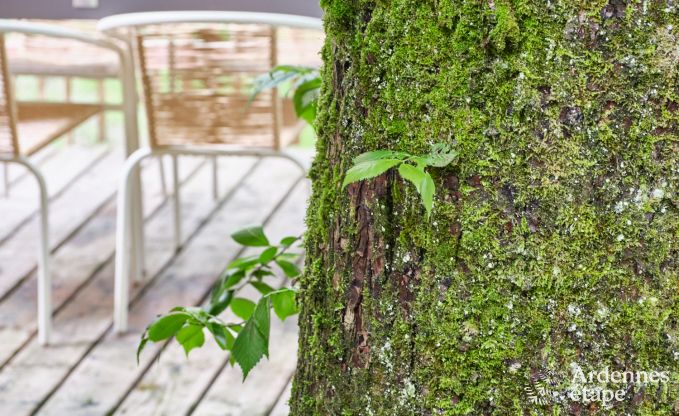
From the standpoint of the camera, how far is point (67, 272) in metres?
2.68

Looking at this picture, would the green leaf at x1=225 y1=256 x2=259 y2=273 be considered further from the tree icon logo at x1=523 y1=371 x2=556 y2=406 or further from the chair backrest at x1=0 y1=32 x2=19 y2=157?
the chair backrest at x1=0 y1=32 x2=19 y2=157

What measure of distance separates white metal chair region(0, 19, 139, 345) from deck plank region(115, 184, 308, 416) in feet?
1.03

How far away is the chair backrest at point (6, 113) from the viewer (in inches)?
80.9

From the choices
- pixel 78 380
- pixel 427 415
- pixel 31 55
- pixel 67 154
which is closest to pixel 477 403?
pixel 427 415

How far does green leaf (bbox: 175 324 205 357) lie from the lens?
1170 millimetres

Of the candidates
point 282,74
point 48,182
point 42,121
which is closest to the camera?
point 282,74

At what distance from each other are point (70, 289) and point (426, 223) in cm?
188

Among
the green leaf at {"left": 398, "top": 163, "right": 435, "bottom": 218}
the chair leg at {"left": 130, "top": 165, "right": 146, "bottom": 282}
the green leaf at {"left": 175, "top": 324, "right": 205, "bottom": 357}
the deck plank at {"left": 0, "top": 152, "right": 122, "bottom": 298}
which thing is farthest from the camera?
the deck plank at {"left": 0, "top": 152, "right": 122, "bottom": 298}

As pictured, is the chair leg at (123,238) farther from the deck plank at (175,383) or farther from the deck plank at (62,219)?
the deck plank at (62,219)

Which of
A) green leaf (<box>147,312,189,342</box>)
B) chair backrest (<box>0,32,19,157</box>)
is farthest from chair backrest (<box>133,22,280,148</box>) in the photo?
green leaf (<box>147,312,189,342</box>)

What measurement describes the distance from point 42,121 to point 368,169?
1.79 metres

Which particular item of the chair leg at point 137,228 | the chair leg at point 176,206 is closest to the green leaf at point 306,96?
the chair leg at point 137,228

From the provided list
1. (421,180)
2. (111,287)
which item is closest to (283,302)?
(421,180)

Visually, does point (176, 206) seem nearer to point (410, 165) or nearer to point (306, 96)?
point (306, 96)
